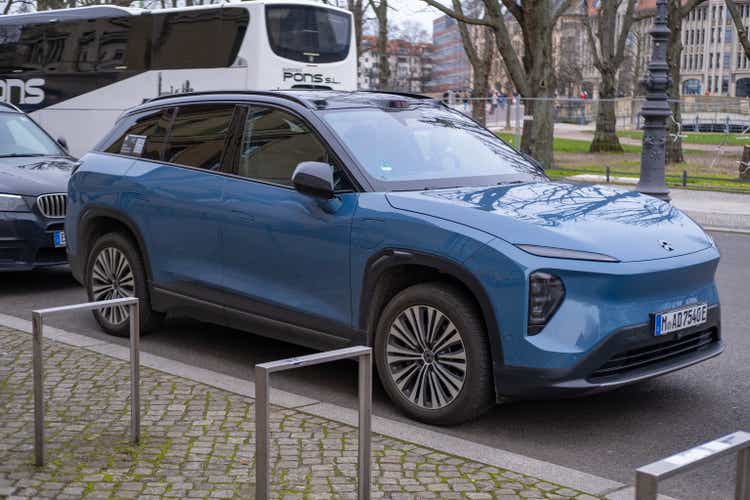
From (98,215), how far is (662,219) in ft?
13.5

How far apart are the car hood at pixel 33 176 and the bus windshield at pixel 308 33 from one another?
32.8 ft

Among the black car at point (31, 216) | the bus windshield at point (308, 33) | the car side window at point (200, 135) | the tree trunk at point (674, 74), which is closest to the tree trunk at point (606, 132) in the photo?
the tree trunk at point (674, 74)

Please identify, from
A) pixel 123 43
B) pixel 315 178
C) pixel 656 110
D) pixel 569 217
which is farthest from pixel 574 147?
pixel 569 217

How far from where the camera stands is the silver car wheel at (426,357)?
563 cm

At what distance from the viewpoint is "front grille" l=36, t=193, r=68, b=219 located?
9875 millimetres

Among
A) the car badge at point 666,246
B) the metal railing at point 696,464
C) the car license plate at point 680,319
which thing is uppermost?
the car badge at point 666,246

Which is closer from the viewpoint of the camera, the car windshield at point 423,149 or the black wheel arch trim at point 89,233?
the car windshield at point 423,149

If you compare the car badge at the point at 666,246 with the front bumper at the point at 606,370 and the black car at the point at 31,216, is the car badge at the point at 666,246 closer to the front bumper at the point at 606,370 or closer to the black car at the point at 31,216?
the front bumper at the point at 606,370

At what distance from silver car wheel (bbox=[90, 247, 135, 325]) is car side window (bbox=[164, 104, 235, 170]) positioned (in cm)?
85

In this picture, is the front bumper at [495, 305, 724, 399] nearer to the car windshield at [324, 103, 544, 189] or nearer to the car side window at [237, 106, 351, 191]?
the car windshield at [324, 103, 544, 189]

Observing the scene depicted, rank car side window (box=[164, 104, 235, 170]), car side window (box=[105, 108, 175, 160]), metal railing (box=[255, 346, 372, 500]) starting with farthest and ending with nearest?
car side window (box=[105, 108, 175, 160]), car side window (box=[164, 104, 235, 170]), metal railing (box=[255, 346, 372, 500])

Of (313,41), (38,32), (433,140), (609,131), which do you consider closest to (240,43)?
(313,41)

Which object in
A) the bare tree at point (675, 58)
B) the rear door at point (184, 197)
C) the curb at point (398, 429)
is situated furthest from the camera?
the bare tree at point (675, 58)

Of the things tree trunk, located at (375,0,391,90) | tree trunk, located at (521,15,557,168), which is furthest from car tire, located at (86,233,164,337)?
tree trunk, located at (375,0,391,90)
